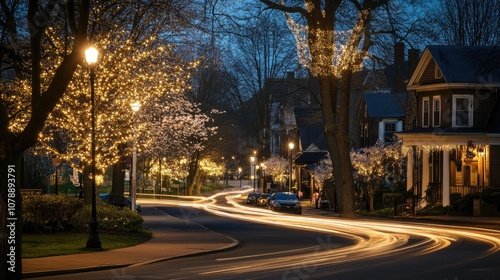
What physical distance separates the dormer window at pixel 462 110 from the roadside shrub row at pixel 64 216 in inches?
1004

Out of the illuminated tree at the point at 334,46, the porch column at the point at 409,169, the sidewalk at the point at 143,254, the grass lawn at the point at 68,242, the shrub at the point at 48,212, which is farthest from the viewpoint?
the porch column at the point at 409,169

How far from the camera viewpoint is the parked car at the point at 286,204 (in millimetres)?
59469

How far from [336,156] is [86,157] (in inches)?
696

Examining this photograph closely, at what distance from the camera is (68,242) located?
86.5ft

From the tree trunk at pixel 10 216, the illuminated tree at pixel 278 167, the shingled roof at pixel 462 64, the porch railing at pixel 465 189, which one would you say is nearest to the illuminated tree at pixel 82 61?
the tree trunk at pixel 10 216

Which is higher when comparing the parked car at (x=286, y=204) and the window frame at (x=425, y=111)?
the window frame at (x=425, y=111)

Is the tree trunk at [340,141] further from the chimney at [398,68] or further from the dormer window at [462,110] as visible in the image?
the dormer window at [462,110]

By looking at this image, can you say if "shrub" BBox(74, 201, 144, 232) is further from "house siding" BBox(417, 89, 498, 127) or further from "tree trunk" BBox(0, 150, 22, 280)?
"house siding" BBox(417, 89, 498, 127)

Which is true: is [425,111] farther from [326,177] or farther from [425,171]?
[326,177]

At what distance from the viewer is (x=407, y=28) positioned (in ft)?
141

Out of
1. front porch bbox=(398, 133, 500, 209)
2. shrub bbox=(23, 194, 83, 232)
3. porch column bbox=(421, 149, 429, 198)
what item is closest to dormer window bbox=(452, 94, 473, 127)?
front porch bbox=(398, 133, 500, 209)

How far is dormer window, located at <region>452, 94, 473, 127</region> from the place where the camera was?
50281 millimetres

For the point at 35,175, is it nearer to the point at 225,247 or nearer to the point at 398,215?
the point at 398,215

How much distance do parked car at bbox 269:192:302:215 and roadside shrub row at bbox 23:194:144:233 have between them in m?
28.7
